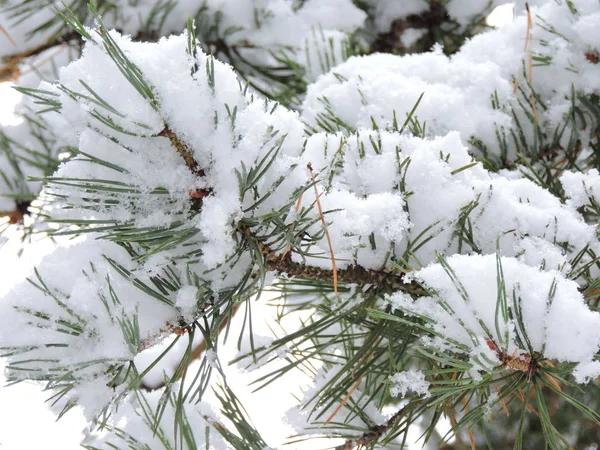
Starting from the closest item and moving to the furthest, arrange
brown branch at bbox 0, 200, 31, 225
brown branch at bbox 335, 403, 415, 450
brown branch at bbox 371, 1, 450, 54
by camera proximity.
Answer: brown branch at bbox 335, 403, 415, 450 → brown branch at bbox 0, 200, 31, 225 → brown branch at bbox 371, 1, 450, 54

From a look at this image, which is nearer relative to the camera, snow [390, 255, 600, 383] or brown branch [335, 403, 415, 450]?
snow [390, 255, 600, 383]

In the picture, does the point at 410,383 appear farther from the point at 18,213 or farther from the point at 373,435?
the point at 18,213

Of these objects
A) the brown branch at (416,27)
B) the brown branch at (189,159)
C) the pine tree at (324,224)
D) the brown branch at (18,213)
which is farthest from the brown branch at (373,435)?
the brown branch at (416,27)

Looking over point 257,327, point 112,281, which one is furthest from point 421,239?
point 257,327

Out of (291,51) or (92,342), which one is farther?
(291,51)

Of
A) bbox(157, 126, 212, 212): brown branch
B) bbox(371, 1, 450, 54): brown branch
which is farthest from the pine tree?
bbox(371, 1, 450, 54): brown branch

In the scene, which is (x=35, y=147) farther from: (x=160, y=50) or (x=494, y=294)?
(x=494, y=294)

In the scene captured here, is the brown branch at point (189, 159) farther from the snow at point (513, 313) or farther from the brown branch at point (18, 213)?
the brown branch at point (18, 213)

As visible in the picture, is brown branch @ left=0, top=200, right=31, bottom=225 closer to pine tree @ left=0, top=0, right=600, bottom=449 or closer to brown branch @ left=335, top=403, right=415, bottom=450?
pine tree @ left=0, top=0, right=600, bottom=449
